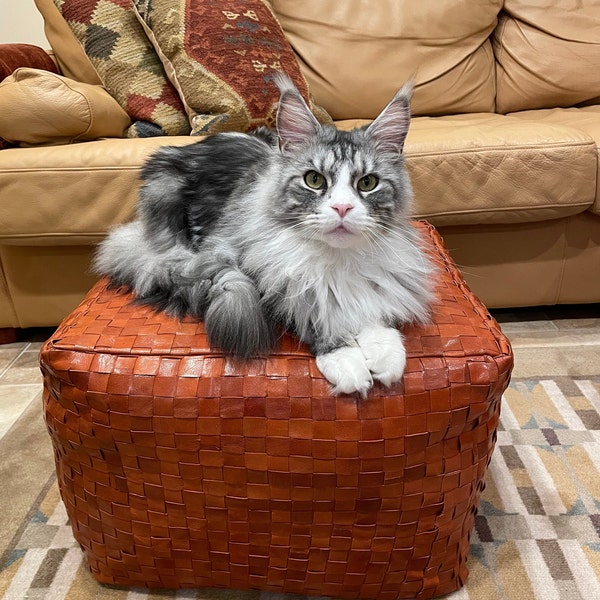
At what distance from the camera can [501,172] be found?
1530 millimetres

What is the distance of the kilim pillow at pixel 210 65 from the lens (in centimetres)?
159

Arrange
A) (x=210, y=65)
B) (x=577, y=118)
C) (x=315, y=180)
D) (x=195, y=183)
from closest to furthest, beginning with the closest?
(x=315, y=180) → (x=195, y=183) → (x=210, y=65) → (x=577, y=118)

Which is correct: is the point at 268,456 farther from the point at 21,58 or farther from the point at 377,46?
the point at 377,46

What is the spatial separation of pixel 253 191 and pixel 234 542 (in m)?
0.64

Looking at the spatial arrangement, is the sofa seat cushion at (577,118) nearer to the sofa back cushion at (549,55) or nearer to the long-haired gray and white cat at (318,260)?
the sofa back cushion at (549,55)

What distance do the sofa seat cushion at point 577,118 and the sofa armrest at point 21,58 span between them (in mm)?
1802

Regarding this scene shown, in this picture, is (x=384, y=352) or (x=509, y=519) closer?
(x=384, y=352)

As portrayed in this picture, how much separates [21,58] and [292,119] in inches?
55.0

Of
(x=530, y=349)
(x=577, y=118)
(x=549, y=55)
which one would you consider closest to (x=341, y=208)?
(x=530, y=349)

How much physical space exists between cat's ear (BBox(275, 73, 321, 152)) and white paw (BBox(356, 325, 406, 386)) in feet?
1.18

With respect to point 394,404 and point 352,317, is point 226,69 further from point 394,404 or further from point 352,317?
point 394,404

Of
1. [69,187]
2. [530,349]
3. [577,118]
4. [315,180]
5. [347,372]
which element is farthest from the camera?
[577,118]

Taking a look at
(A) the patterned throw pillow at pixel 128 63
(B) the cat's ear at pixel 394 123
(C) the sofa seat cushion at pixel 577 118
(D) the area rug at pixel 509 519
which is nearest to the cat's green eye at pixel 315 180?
(B) the cat's ear at pixel 394 123

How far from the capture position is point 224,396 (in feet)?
2.68
